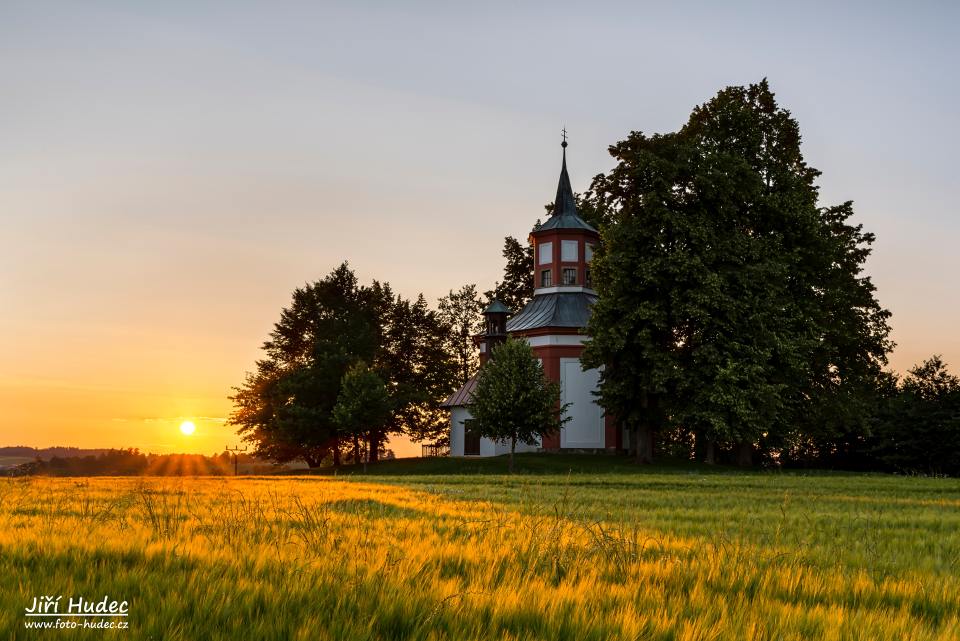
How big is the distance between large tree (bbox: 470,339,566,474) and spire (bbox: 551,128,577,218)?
2272cm

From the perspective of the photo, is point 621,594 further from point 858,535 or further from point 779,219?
point 779,219

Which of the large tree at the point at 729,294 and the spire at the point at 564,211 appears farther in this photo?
the spire at the point at 564,211

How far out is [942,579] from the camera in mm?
6754

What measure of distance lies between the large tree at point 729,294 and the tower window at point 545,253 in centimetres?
1466

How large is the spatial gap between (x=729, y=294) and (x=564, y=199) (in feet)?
83.8

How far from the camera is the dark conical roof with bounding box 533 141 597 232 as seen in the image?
207 feet

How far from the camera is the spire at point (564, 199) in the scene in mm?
65938

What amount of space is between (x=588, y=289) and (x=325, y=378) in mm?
22070

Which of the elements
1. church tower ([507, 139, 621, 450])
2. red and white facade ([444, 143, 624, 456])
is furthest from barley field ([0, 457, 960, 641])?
red and white facade ([444, 143, 624, 456])

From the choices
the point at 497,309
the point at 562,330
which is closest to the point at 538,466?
the point at 562,330

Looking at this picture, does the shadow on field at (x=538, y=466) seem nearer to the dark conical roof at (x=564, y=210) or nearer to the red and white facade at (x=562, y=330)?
the red and white facade at (x=562, y=330)

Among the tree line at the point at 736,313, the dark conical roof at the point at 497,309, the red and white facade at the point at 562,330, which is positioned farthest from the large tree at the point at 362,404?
the dark conical roof at the point at 497,309

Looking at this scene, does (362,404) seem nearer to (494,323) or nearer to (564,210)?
(494,323)

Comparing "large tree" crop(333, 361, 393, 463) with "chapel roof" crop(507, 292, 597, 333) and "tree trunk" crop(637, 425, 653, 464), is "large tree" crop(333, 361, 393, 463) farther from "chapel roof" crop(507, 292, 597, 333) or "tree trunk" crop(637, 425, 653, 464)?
"tree trunk" crop(637, 425, 653, 464)
